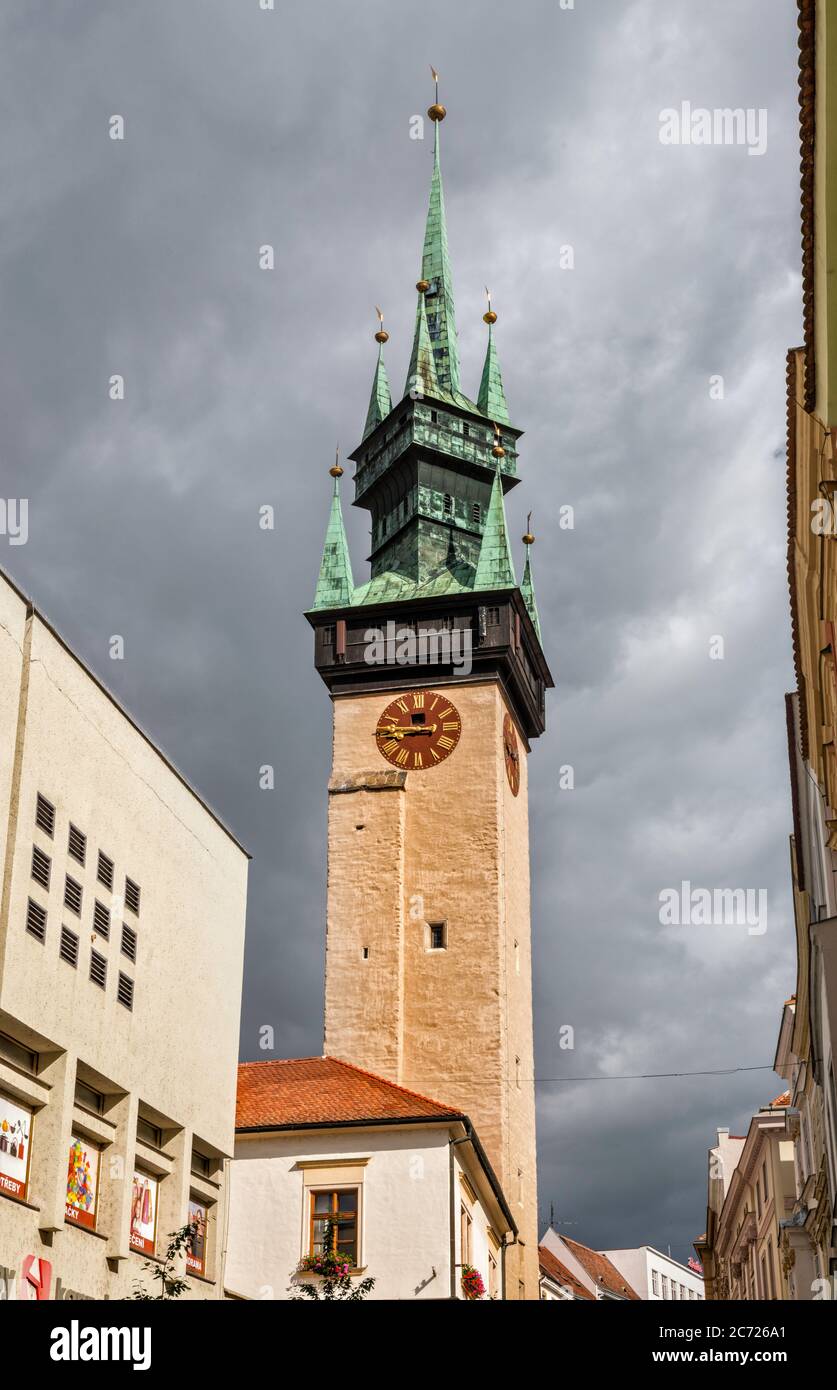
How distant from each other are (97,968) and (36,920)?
2.08 metres

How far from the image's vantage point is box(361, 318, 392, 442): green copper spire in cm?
6706

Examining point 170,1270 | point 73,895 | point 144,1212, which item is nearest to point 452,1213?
point 144,1212

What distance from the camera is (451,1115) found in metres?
33.1

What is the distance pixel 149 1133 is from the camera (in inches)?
1027

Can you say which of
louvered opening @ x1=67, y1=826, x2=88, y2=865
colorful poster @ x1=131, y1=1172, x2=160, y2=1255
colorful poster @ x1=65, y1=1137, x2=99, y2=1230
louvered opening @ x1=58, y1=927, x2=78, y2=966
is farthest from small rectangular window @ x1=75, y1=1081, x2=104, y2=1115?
louvered opening @ x1=67, y1=826, x2=88, y2=865

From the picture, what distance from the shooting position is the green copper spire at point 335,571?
2320 inches

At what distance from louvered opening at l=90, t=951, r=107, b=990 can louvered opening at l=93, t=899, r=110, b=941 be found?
37 cm

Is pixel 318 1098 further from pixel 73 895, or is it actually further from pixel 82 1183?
pixel 73 895

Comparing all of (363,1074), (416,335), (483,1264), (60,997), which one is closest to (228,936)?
(60,997)

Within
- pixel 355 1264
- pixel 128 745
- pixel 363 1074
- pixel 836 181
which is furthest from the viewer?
pixel 363 1074

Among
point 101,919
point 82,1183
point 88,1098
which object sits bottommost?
point 82,1183
